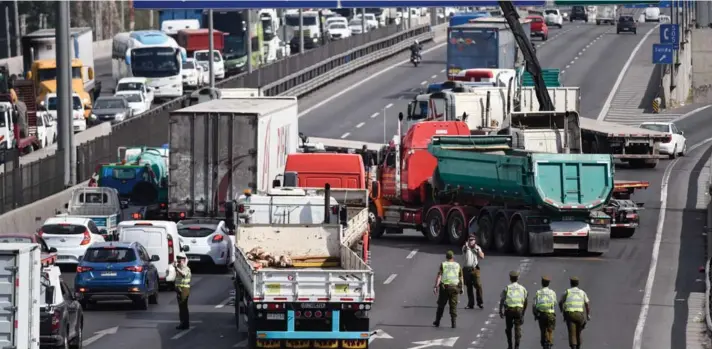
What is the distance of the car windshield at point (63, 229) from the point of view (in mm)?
36844

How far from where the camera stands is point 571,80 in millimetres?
84375

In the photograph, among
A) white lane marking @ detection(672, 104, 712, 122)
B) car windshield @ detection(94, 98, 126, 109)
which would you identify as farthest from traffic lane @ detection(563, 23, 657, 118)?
car windshield @ detection(94, 98, 126, 109)

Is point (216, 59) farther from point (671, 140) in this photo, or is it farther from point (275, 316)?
point (275, 316)

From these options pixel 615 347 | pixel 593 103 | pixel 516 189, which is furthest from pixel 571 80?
pixel 615 347

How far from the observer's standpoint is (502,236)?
39.6 metres

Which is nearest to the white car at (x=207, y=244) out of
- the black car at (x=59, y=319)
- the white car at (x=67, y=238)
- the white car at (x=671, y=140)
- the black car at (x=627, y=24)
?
the white car at (x=67, y=238)

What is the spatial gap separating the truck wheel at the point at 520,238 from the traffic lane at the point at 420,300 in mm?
271

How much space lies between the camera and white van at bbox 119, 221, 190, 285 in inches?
1350

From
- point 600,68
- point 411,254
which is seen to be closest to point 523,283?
point 411,254

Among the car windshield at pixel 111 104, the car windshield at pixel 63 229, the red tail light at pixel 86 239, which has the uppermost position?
the car windshield at pixel 63 229

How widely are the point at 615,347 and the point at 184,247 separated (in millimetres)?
12083

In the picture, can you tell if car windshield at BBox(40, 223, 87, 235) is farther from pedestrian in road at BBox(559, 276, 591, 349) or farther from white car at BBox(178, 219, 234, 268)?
pedestrian in road at BBox(559, 276, 591, 349)

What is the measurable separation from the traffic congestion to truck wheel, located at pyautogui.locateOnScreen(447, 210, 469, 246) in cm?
6

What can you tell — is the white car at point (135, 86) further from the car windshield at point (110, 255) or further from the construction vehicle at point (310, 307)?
the construction vehicle at point (310, 307)
